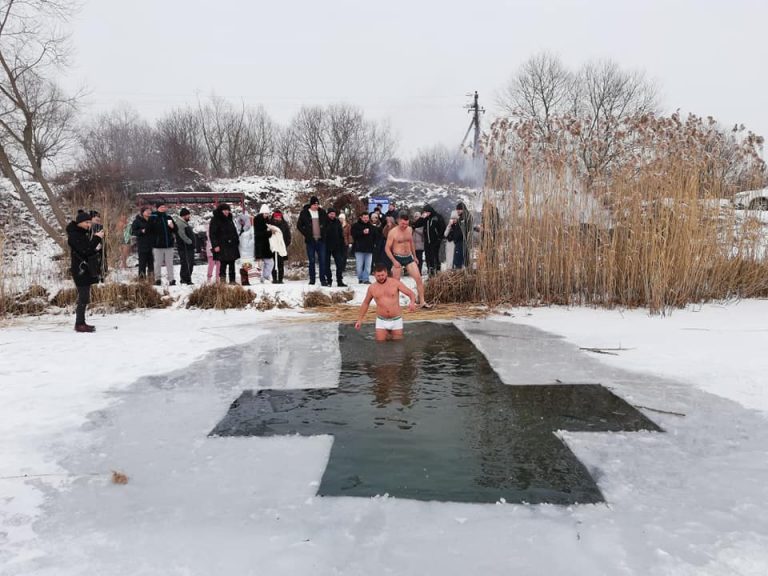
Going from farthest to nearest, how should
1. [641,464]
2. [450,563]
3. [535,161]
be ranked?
[535,161], [641,464], [450,563]

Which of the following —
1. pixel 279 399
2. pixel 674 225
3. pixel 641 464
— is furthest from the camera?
pixel 674 225

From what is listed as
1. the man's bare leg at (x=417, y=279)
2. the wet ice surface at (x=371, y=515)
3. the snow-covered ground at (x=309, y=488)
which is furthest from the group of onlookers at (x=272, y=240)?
the wet ice surface at (x=371, y=515)

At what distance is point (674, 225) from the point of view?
6.37 meters

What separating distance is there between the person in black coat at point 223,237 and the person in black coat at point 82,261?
278 centimetres

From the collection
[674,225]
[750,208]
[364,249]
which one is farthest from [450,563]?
[364,249]

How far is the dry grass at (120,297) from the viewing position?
720cm

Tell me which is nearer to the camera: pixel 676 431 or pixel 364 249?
pixel 676 431

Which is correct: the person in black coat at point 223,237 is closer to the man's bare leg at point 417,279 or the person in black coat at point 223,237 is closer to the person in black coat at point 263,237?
the person in black coat at point 263,237

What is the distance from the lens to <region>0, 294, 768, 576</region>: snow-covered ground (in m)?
1.79

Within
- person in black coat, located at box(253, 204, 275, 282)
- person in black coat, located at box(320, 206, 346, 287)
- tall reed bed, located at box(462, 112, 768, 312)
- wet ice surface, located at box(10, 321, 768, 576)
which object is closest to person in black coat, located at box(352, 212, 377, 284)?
person in black coat, located at box(320, 206, 346, 287)

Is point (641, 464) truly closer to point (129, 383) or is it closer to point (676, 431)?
point (676, 431)

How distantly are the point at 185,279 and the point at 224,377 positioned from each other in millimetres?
5995

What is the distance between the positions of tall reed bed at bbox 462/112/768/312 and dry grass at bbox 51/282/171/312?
4.50 metres

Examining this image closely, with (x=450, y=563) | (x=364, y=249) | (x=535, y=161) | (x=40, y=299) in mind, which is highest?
(x=535, y=161)
